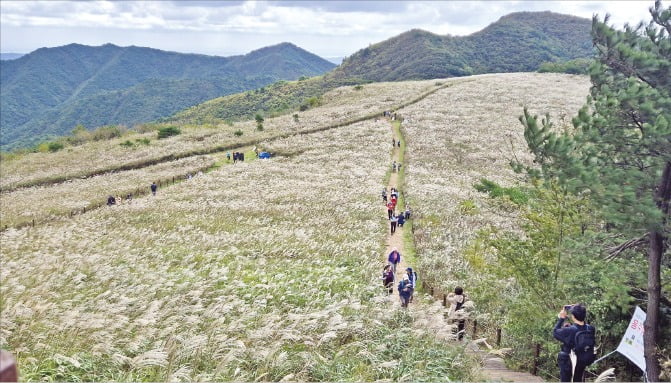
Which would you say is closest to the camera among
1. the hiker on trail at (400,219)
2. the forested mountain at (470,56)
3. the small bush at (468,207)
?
the hiker on trail at (400,219)

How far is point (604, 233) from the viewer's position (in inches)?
327

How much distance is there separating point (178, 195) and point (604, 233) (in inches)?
1110

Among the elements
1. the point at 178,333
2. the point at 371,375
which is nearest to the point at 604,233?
the point at 371,375

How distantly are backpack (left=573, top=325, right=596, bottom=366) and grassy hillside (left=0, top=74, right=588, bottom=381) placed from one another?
160cm

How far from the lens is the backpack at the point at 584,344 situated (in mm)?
6445

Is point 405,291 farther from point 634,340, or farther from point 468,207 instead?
point 468,207

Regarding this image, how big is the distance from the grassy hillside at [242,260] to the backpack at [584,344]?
5.24ft

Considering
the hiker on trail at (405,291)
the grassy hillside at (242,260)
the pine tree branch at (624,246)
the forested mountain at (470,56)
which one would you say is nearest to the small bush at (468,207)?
the grassy hillside at (242,260)

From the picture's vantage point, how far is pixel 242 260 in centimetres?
1273

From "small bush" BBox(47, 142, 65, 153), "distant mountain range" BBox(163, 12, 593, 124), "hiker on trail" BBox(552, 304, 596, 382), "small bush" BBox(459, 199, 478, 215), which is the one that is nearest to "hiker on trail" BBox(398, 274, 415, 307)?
"hiker on trail" BBox(552, 304, 596, 382)

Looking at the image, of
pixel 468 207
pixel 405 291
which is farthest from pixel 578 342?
pixel 468 207

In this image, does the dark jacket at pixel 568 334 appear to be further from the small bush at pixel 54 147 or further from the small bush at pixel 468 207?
the small bush at pixel 54 147

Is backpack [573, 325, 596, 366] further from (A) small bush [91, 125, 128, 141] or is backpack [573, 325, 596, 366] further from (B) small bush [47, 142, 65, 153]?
(A) small bush [91, 125, 128, 141]

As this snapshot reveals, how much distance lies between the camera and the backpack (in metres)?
6.45
